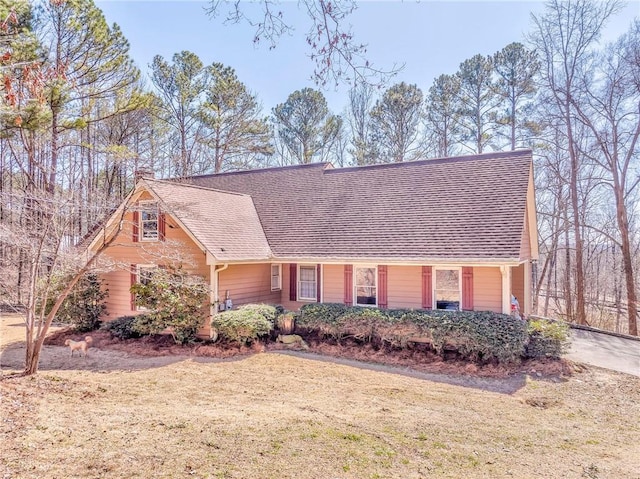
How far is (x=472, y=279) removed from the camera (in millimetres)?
11297

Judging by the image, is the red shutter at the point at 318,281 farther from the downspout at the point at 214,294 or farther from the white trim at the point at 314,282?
the downspout at the point at 214,294

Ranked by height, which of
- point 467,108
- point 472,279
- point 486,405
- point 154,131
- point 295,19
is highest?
point 467,108

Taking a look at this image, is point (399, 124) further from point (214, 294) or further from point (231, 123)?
point (214, 294)

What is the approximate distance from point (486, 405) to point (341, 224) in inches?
328

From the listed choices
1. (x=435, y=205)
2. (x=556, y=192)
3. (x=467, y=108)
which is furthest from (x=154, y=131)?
(x=556, y=192)

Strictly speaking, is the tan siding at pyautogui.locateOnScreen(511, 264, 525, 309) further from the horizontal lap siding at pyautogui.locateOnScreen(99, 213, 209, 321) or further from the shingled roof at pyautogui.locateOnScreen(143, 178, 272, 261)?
the horizontal lap siding at pyautogui.locateOnScreen(99, 213, 209, 321)

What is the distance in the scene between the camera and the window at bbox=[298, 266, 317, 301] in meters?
13.9

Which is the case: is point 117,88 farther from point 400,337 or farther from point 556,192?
point 556,192

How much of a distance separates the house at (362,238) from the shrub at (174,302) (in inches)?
21.1

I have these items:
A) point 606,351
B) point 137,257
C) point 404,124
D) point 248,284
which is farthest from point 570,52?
point 137,257

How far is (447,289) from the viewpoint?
38.4 ft

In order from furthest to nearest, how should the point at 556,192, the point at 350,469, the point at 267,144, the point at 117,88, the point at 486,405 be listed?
the point at 267,144 → the point at 556,192 → the point at 117,88 → the point at 486,405 → the point at 350,469

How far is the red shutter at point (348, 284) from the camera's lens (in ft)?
42.4

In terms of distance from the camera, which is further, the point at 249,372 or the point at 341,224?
the point at 341,224
